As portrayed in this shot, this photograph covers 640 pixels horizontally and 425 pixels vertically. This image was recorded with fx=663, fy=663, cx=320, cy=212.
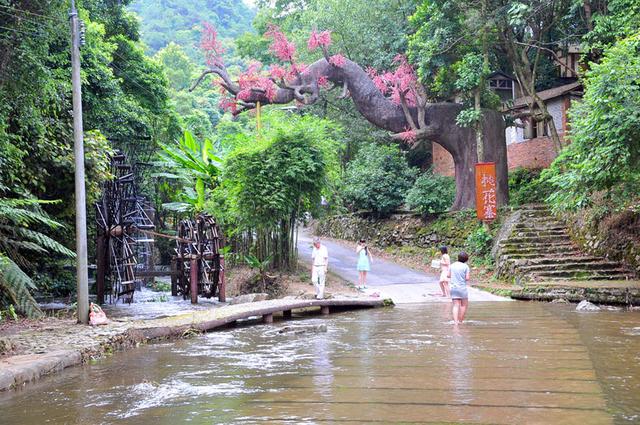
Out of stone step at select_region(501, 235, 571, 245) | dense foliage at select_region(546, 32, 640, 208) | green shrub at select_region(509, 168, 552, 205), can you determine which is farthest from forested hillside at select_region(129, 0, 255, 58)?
dense foliage at select_region(546, 32, 640, 208)

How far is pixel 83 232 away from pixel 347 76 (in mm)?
15707

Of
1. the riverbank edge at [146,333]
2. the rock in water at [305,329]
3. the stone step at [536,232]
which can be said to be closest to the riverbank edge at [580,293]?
the riverbank edge at [146,333]

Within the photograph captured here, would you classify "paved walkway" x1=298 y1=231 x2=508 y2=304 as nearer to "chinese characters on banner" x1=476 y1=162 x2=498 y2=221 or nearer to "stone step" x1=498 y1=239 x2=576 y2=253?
"stone step" x1=498 y1=239 x2=576 y2=253

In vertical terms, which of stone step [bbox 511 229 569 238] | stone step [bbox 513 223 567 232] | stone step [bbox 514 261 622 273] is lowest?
stone step [bbox 514 261 622 273]

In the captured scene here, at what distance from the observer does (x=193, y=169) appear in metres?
24.0

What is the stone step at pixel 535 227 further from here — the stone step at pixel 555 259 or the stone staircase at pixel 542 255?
the stone step at pixel 555 259

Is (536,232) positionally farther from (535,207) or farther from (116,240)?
(116,240)

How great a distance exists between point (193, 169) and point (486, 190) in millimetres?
10362

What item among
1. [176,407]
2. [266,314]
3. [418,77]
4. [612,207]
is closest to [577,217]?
→ [612,207]

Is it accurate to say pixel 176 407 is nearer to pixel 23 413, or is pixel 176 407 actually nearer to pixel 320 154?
pixel 23 413

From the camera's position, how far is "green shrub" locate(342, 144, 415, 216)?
92.7 ft

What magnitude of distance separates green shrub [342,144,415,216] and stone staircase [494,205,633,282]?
6380 mm

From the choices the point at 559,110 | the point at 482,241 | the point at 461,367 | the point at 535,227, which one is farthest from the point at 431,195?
the point at 461,367

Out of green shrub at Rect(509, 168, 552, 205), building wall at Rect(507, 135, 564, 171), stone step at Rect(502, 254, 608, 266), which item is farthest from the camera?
building wall at Rect(507, 135, 564, 171)
